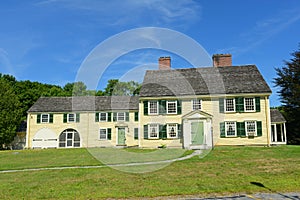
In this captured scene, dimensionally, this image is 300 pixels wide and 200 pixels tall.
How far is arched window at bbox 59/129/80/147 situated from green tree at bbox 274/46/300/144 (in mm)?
22388

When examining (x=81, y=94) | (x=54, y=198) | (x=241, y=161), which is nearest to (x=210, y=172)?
→ (x=241, y=161)

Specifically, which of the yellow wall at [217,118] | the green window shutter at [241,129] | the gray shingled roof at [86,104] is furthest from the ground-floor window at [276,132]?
the gray shingled roof at [86,104]

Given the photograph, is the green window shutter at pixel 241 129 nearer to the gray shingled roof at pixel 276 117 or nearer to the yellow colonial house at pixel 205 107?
the yellow colonial house at pixel 205 107

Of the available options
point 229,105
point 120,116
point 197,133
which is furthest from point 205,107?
point 120,116

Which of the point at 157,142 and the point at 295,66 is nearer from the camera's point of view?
the point at 157,142

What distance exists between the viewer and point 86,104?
32.1 metres

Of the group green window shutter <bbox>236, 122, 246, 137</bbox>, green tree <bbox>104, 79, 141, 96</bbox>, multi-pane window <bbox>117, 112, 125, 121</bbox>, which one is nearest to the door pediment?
green window shutter <bbox>236, 122, 246, 137</bbox>

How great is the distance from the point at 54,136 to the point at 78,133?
2.67 metres

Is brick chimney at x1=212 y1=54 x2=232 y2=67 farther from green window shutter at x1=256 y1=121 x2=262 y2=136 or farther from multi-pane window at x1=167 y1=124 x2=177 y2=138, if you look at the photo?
multi-pane window at x1=167 y1=124 x2=177 y2=138

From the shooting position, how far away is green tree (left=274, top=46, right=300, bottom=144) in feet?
88.3

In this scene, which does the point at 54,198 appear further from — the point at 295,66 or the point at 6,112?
the point at 6,112

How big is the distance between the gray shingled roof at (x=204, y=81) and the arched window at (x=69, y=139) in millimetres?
11328

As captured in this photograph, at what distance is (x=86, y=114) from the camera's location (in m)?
31.3

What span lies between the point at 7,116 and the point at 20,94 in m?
12.6
